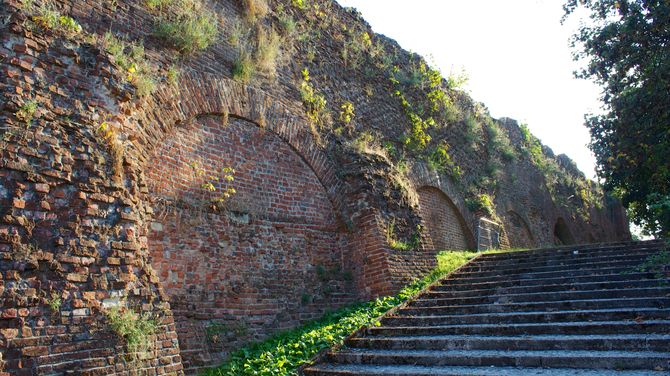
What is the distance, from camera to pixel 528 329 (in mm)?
6266

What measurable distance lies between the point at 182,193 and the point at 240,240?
42.7 inches

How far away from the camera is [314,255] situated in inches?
329

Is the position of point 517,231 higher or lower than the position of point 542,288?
higher

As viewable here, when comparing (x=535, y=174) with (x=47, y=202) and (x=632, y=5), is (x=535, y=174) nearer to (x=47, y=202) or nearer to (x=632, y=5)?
(x=632, y=5)

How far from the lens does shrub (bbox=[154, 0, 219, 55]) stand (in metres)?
7.50

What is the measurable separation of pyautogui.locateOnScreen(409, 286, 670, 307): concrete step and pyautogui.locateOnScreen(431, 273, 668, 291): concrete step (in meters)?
0.54

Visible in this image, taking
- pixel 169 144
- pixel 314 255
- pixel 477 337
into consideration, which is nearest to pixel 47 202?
pixel 169 144

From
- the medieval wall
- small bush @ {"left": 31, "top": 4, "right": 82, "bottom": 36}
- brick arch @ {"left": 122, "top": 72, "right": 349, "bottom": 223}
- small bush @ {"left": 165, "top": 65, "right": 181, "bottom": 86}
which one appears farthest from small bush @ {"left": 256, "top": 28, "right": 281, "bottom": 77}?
small bush @ {"left": 31, "top": 4, "right": 82, "bottom": 36}

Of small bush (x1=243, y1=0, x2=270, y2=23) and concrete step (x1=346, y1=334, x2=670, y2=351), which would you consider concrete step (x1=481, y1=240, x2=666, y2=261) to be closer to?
concrete step (x1=346, y1=334, x2=670, y2=351)

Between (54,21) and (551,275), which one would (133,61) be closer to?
(54,21)

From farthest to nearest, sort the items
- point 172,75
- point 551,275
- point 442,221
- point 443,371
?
point 442,221, point 551,275, point 172,75, point 443,371

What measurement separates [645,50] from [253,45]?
301 inches

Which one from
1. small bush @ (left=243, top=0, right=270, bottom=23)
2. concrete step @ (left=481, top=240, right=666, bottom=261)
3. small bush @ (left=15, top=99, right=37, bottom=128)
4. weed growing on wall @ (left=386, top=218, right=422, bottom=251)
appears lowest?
concrete step @ (left=481, top=240, right=666, bottom=261)

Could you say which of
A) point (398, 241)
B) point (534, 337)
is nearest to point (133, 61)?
point (398, 241)
